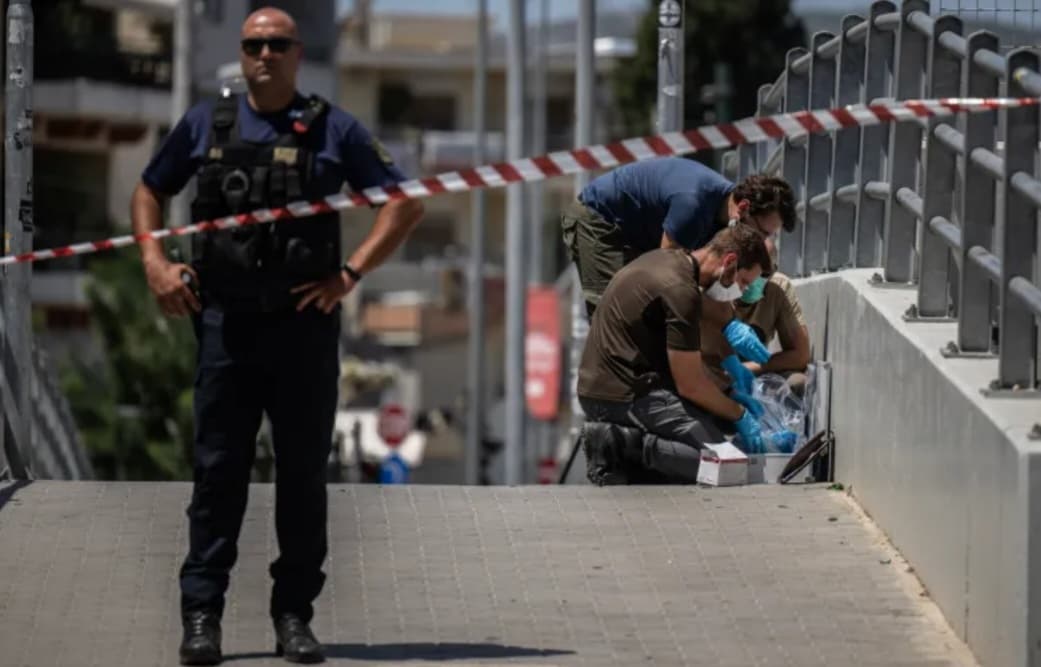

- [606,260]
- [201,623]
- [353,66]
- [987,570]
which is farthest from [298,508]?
[353,66]

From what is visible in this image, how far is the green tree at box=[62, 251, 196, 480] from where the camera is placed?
32438 millimetres

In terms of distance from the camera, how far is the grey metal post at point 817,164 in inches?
543

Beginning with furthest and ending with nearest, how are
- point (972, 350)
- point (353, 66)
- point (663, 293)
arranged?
point (353, 66), point (663, 293), point (972, 350)

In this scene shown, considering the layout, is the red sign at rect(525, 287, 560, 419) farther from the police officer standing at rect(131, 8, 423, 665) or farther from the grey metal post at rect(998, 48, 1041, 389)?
the police officer standing at rect(131, 8, 423, 665)

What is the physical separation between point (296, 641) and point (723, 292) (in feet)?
13.5

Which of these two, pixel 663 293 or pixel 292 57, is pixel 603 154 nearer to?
pixel 292 57

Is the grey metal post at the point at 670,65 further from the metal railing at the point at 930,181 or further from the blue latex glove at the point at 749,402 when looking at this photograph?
the blue latex glove at the point at 749,402

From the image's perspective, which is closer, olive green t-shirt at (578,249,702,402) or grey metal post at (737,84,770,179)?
olive green t-shirt at (578,249,702,402)

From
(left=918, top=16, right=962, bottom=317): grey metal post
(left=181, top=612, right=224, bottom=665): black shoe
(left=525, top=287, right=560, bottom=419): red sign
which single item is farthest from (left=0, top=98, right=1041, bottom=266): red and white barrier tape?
(left=525, top=287, right=560, bottom=419): red sign

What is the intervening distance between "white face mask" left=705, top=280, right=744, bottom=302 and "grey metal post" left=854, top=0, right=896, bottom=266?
597 millimetres

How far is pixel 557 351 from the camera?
144 feet

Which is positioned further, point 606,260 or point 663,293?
point 606,260

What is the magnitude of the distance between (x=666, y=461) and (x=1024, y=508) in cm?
419

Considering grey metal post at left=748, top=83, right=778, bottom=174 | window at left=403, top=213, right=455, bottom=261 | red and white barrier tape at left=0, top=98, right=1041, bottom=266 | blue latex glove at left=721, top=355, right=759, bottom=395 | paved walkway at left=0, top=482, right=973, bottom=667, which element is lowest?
window at left=403, top=213, right=455, bottom=261
